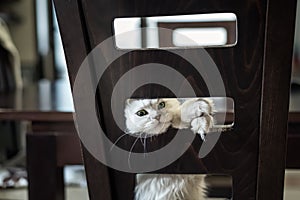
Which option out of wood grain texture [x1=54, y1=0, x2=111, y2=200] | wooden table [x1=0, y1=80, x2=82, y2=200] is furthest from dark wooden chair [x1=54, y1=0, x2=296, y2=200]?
wooden table [x1=0, y1=80, x2=82, y2=200]

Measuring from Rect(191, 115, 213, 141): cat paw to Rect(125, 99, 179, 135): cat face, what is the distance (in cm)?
5

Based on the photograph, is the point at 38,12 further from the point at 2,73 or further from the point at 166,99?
the point at 166,99

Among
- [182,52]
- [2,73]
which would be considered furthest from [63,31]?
[2,73]

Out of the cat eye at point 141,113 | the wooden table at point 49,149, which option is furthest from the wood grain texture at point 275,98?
the wooden table at point 49,149

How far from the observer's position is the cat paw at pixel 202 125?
840mm

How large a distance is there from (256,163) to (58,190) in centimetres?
60

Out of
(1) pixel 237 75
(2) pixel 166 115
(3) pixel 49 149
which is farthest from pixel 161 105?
(3) pixel 49 149

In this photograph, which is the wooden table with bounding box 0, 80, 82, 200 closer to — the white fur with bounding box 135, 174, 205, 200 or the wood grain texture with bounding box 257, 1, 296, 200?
the white fur with bounding box 135, 174, 205, 200

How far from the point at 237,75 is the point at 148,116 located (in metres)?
0.19

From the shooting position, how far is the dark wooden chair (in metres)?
0.75

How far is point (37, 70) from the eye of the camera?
400 centimetres

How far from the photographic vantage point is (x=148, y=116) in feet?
2.89

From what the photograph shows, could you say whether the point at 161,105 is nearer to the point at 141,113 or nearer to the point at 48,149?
the point at 141,113

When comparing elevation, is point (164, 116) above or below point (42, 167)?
above
